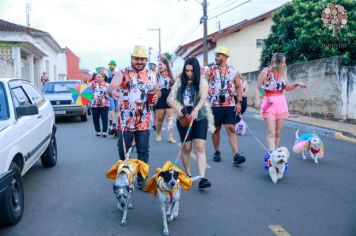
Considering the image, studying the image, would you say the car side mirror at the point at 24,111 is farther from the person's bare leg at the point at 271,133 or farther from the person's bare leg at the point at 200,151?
the person's bare leg at the point at 271,133

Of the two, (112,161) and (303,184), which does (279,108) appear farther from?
(112,161)

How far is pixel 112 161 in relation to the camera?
319 inches

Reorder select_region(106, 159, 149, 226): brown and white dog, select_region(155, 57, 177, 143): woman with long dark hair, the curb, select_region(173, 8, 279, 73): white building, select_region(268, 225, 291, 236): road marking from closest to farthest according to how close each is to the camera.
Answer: select_region(268, 225, 291, 236): road marking
select_region(106, 159, 149, 226): brown and white dog
select_region(155, 57, 177, 143): woman with long dark hair
the curb
select_region(173, 8, 279, 73): white building

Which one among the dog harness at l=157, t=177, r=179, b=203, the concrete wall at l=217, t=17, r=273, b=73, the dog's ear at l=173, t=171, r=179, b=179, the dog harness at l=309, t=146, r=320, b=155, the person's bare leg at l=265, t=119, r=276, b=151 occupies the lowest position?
the dog harness at l=309, t=146, r=320, b=155

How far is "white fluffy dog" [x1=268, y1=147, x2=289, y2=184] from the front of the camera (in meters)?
6.17

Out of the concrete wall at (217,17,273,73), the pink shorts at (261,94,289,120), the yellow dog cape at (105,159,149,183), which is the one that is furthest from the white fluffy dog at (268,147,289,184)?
the concrete wall at (217,17,273,73)

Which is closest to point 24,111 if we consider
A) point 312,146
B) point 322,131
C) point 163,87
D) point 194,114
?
point 194,114

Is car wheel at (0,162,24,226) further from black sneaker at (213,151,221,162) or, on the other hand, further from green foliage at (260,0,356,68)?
green foliage at (260,0,356,68)

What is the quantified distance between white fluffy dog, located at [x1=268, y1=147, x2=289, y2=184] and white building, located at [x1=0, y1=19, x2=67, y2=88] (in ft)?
64.1

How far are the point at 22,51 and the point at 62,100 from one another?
1241 cm

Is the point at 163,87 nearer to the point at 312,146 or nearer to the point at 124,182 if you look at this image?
the point at 312,146

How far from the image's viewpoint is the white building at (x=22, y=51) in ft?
74.9

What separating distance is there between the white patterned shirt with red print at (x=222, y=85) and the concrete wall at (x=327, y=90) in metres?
8.19

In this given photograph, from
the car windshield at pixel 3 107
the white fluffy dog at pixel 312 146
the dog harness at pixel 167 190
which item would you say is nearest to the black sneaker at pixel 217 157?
the white fluffy dog at pixel 312 146
